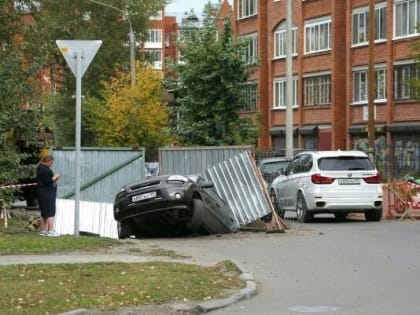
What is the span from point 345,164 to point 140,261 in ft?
31.6

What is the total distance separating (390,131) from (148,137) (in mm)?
12296

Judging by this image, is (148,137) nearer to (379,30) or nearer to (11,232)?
(379,30)

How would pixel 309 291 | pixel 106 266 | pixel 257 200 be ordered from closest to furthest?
pixel 309 291 → pixel 106 266 → pixel 257 200

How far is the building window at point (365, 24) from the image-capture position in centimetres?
4491

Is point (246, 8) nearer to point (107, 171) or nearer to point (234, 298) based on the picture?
point (107, 171)

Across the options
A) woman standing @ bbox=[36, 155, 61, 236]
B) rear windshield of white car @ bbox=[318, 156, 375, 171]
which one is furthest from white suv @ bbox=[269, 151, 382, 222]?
woman standing @ bbox=[36, 155, 61, 236]

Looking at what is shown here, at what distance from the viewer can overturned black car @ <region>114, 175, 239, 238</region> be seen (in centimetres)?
1561

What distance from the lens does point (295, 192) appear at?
21.8 metres

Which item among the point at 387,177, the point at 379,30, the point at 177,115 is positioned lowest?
the point at 387,177

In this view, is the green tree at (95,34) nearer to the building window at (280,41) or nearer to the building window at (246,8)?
the building window at (246,8)

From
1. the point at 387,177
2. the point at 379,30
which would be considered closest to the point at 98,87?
the point at 379,30

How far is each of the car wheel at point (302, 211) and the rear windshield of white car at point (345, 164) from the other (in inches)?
43.1

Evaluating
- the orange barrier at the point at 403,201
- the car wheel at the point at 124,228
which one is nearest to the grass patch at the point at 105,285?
the car wheel at the point at 124,228

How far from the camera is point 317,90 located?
50312 millimetres
